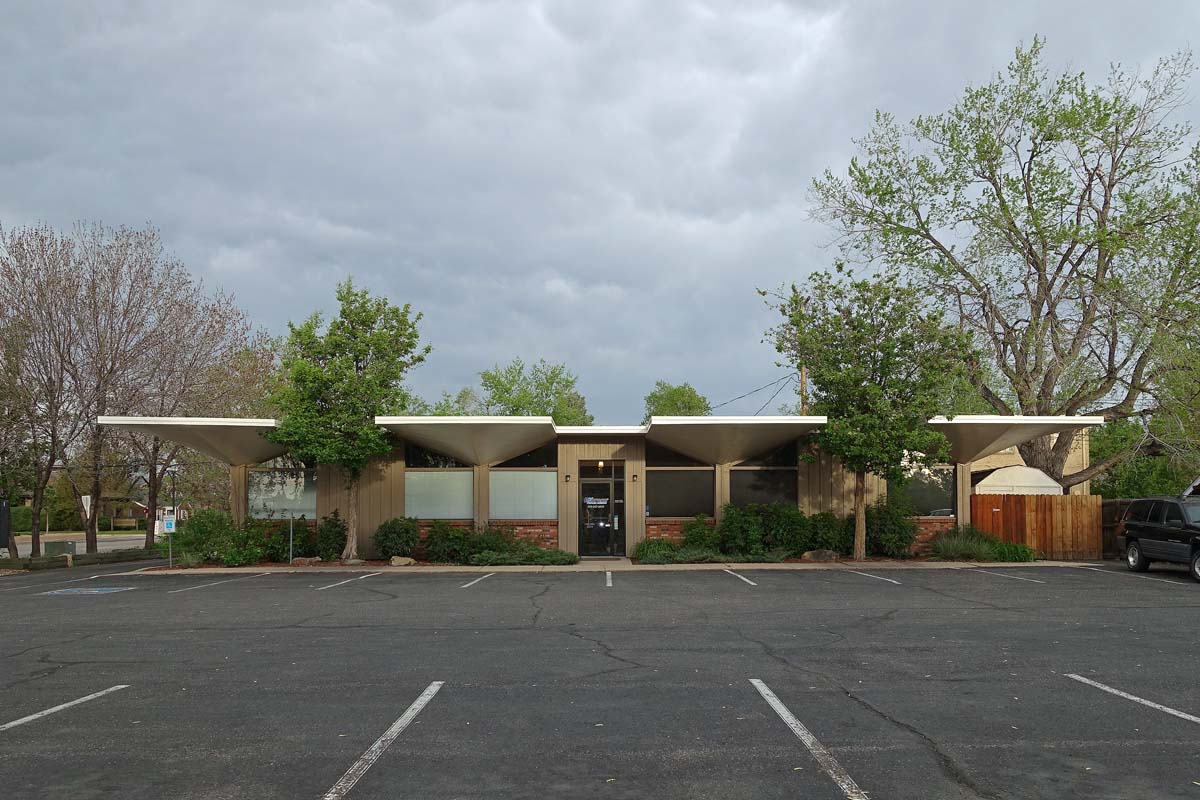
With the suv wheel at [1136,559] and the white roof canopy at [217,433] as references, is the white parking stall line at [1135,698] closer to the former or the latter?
the suv wheel at [1136,559]

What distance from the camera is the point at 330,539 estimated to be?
2306cm

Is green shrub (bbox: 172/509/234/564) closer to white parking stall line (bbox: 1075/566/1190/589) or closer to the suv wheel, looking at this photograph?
white parking stall line (bbox: 1075/566/1190/589)

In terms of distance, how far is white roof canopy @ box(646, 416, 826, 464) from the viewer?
840 inches

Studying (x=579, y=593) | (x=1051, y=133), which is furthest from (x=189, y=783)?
(x=1051, y=133)

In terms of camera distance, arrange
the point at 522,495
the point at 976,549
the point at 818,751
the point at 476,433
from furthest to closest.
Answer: the point at 522,495, the point at 976,549, the point at 476,433, the point at 818,751

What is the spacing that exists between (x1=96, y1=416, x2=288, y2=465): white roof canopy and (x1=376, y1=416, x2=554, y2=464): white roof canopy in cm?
337

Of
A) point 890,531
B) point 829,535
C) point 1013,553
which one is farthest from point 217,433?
point 1013,553

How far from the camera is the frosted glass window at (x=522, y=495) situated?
→ 2409 centimetres

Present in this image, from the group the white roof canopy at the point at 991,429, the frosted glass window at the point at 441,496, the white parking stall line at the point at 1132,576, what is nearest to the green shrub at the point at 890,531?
the white roof canopy at the point at 991,429

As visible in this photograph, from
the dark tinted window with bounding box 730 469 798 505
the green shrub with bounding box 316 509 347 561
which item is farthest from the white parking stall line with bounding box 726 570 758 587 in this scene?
the green shrub with bounding box 316 509 347 561

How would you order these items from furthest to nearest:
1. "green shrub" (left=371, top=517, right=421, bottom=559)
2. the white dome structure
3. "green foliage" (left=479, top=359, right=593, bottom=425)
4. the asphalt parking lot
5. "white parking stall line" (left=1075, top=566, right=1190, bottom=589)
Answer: "green foliage" (left=479, top=359, right=593, bottom=425) < the white dome structure < "green shrub" (left=371, top=517, right=421, bottom=559) < "white parking stall line" (left=1075, top=566, right=1190, bottom=589) < the asphalt parking lot

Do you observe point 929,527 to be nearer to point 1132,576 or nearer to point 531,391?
point 1132,576

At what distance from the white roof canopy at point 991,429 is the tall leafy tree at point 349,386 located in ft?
44.1

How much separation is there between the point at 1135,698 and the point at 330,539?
63.2 ft
